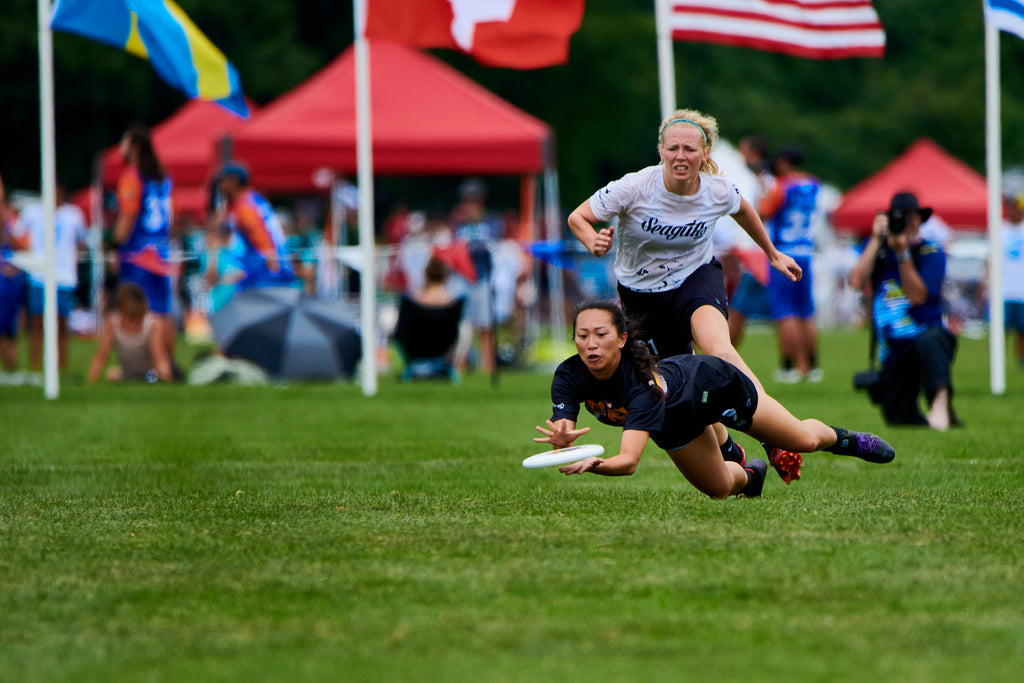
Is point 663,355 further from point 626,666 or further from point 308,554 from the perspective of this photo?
point 626,666

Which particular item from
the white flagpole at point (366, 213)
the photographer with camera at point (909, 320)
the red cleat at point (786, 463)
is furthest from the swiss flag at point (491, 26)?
the red cleat at point (786, 463)

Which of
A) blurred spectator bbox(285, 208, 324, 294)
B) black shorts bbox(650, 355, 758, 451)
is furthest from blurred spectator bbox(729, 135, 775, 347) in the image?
black shorts bbox(650, 355, 758, 451)

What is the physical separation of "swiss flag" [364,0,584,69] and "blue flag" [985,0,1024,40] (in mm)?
3209

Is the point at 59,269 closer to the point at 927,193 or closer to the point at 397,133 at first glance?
the point at 397,133

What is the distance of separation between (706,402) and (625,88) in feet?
144

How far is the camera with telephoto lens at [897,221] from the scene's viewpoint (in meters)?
10.1

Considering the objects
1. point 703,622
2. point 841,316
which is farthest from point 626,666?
point 841,316

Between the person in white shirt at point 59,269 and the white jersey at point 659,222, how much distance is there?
30.0ft

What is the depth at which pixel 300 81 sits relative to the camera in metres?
40.6

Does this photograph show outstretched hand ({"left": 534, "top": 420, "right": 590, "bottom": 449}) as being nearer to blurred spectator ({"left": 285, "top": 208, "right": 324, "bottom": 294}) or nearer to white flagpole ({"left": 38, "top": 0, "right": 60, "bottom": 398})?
white flagpole ({"left": 38, "top": 0, "right": 60, "bottom": 398})

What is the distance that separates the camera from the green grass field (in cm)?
394

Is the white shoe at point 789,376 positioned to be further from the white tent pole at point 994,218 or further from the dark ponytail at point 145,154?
the dark ponytail at point 145,154

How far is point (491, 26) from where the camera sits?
1285 centimetres

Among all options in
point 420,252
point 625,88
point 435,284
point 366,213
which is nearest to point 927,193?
point 420,252
